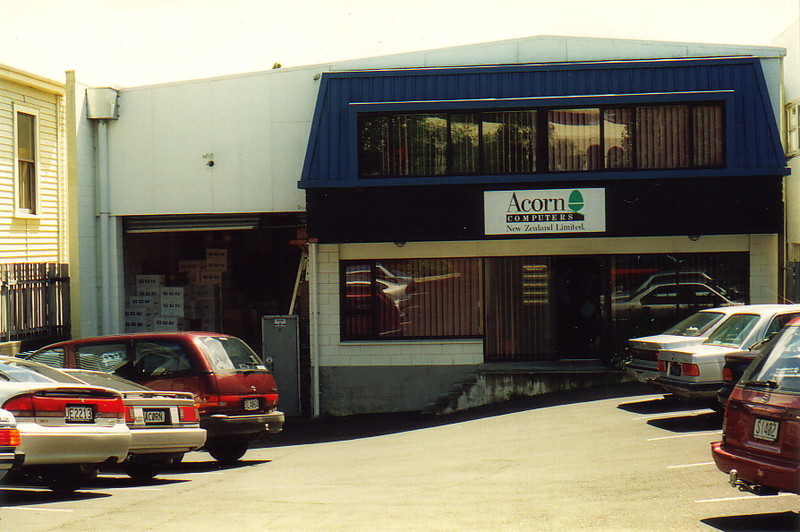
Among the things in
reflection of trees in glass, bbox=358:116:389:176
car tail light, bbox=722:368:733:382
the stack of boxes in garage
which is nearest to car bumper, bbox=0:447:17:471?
car tail light, bbox=722:368:733:382

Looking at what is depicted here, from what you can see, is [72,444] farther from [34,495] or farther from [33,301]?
[33,301]

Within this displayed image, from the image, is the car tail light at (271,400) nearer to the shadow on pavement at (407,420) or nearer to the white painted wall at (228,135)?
the shadow on pavement at (407,420)

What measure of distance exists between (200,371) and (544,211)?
7715mm

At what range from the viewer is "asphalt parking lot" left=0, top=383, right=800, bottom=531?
8281 mm

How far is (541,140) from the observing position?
1786cm

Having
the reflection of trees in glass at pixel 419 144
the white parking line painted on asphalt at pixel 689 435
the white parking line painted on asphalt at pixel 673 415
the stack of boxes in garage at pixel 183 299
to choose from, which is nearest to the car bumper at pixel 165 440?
the white parking line painted on asphalt at pixel 689 435

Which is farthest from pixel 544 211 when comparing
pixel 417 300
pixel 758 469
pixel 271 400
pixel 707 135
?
pixel 758 469

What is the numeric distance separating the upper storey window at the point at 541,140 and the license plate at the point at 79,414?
30.6ft

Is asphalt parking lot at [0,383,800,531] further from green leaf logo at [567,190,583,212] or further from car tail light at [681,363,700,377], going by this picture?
green leaf logo at [567,190,583,212]

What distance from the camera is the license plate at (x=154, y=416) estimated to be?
10930 millimetres

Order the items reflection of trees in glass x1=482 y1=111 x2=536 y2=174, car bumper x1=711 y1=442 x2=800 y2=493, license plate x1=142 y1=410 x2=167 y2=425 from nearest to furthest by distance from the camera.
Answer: car bumper x1=711 y1=442 x2=800 y2=493
license plate x1=142 y1=410 x2=167 y2=425
reflection of trees in glass x1=482 y1=111 x2=536 y2=174

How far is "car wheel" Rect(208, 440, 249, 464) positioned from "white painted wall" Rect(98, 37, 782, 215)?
273 inches

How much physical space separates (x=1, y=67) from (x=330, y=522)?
15002mm

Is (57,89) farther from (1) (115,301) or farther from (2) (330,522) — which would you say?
(2) (330,522)
